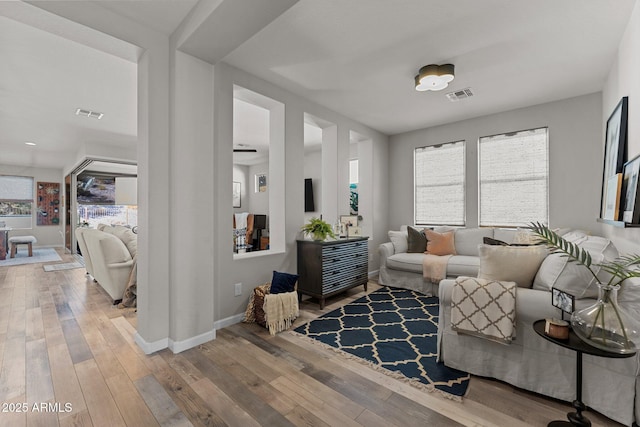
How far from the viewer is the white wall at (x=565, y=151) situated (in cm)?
363

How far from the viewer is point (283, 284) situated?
3.04m

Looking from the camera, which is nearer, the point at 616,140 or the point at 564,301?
the point at 564,301

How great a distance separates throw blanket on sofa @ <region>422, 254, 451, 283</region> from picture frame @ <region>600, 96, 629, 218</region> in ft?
5.72

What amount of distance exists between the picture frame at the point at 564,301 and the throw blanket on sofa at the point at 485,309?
0.28m

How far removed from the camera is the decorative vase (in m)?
1.32

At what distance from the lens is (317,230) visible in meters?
3.54

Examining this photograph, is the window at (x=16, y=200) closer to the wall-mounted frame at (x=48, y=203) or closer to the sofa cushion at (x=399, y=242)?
the wall-mounted frame at (x=48, y=203)

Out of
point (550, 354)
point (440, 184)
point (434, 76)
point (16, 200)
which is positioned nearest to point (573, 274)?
point (550, 354)

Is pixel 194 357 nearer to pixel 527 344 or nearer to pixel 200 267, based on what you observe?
pixel 200 267

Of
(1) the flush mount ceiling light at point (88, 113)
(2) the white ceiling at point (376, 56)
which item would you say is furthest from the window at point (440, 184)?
(1) the flush mount ceiling light at point (88, 113)

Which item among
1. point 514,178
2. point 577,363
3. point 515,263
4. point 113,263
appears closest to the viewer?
point 577,363

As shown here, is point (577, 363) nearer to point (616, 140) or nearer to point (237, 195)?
point (616, 140)

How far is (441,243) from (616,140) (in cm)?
219

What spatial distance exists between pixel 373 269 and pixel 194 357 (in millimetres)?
3322
